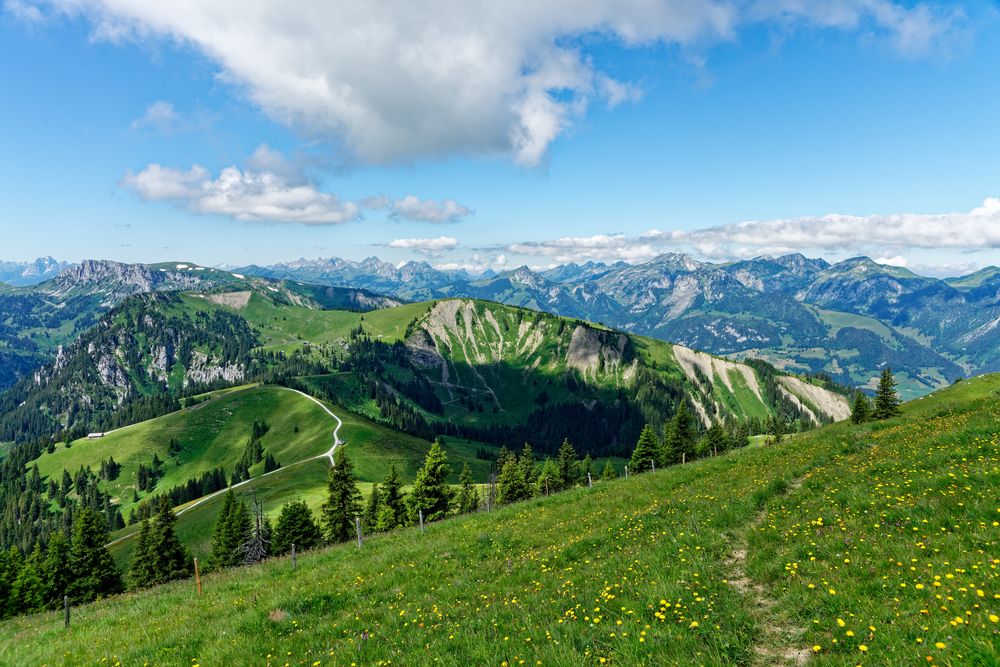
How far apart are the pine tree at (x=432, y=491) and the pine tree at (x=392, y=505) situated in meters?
2.56

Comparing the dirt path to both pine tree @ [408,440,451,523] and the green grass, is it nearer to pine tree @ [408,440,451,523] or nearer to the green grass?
pine tree @ [408,440,451,523]

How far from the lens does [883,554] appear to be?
9.95 meters

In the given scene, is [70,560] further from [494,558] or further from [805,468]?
[805,468]

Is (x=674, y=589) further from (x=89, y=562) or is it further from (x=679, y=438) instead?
(x=679, y=438)

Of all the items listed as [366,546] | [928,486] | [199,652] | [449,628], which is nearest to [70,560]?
[366,546]

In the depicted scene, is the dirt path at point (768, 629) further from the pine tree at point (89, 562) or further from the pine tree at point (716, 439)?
the pine tree at point (716, 439)

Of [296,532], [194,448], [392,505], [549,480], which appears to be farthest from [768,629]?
[194,448]

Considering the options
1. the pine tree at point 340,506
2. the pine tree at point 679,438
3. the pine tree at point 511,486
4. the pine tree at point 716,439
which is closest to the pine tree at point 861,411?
the pine tree at point 679,438

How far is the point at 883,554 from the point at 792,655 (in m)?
4.01

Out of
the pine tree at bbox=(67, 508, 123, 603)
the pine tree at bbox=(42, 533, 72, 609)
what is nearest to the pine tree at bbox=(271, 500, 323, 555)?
the pine tree at bbox=(67, 508, 123, 603)

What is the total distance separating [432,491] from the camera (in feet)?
225

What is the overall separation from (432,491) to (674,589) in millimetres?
62526

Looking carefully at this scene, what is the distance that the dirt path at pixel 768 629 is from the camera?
7.78 meters

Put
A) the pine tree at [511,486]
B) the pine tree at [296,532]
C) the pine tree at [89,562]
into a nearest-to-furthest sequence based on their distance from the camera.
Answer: the pine tree at [89,562] < the pine tree at [296,532] < the pine tree at [511,486]
